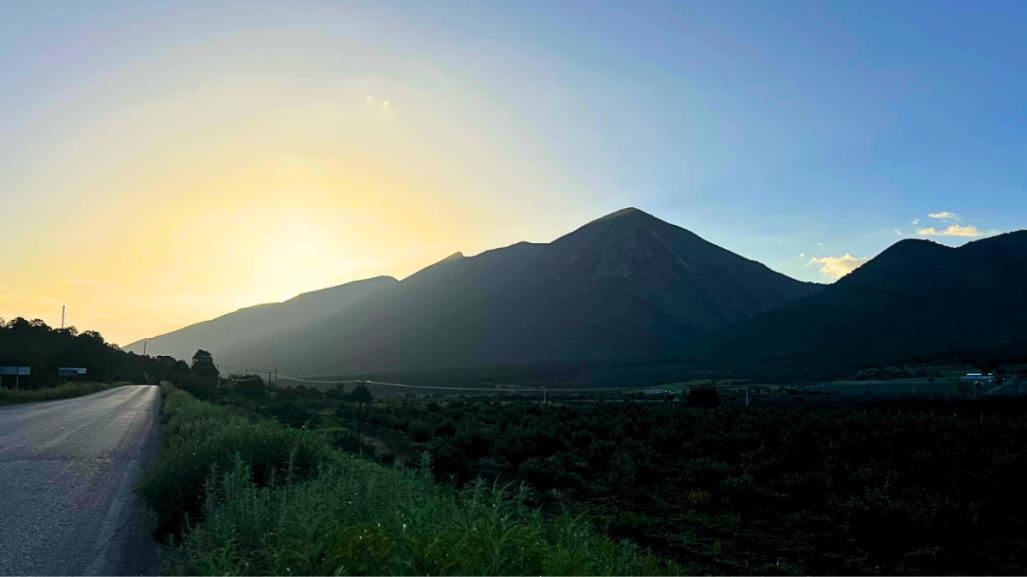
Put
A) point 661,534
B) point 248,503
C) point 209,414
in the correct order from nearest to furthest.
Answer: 1. point 248,503
2. point 661,534
3. point 209,414

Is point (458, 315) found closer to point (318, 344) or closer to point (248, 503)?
point (318, 344)

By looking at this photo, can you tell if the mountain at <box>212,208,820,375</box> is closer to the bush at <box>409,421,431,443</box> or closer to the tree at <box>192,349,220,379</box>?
the tree at <box>192,349,220,379</box>

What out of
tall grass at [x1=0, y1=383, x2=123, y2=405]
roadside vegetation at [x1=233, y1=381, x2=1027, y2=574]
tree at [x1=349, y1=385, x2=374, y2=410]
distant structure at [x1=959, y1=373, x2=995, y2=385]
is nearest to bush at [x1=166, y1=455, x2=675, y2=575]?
roadside vegetation at [x1=233, y1=381, x2=1027, y2=574]

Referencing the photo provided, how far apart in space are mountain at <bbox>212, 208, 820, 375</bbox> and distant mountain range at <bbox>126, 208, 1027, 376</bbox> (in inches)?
13.7

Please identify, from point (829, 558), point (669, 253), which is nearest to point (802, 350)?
point (669, 253)

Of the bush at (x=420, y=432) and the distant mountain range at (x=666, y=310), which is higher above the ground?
the distant mountain range at (x=666, y=310)

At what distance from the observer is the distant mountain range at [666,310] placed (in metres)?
108

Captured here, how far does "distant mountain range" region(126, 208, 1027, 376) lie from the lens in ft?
356

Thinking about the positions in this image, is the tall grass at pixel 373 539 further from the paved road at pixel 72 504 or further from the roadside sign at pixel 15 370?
the roadside sign at pixel 15 370

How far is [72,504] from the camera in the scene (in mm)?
13242

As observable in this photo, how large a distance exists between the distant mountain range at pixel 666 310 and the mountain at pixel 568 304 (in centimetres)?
35

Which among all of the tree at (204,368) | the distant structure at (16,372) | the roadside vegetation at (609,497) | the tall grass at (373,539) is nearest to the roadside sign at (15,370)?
the distant structure at (16,372)

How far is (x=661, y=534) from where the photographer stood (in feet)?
44.2

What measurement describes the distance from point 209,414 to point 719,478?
562 inches
